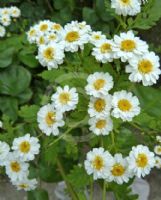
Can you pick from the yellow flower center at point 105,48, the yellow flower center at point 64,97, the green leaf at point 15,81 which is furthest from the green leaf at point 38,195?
the green leaf at point 15,81

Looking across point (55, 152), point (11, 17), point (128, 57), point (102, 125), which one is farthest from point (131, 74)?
point (11, 17)

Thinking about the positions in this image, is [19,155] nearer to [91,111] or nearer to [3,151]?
[3,151]

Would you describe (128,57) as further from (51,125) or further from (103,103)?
(51,125)

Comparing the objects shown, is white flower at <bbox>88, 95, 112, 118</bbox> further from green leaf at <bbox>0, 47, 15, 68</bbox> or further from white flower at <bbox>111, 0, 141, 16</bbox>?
green leaf at <bbox>0, 47, 15, 68</bbox>

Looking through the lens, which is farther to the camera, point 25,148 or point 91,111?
point 25,148

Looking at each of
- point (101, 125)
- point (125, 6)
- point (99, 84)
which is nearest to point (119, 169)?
point (101, 125)

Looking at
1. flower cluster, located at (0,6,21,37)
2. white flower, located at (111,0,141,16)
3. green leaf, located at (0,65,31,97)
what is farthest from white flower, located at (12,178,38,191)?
flower cluster, located at (0,6,21,37)
